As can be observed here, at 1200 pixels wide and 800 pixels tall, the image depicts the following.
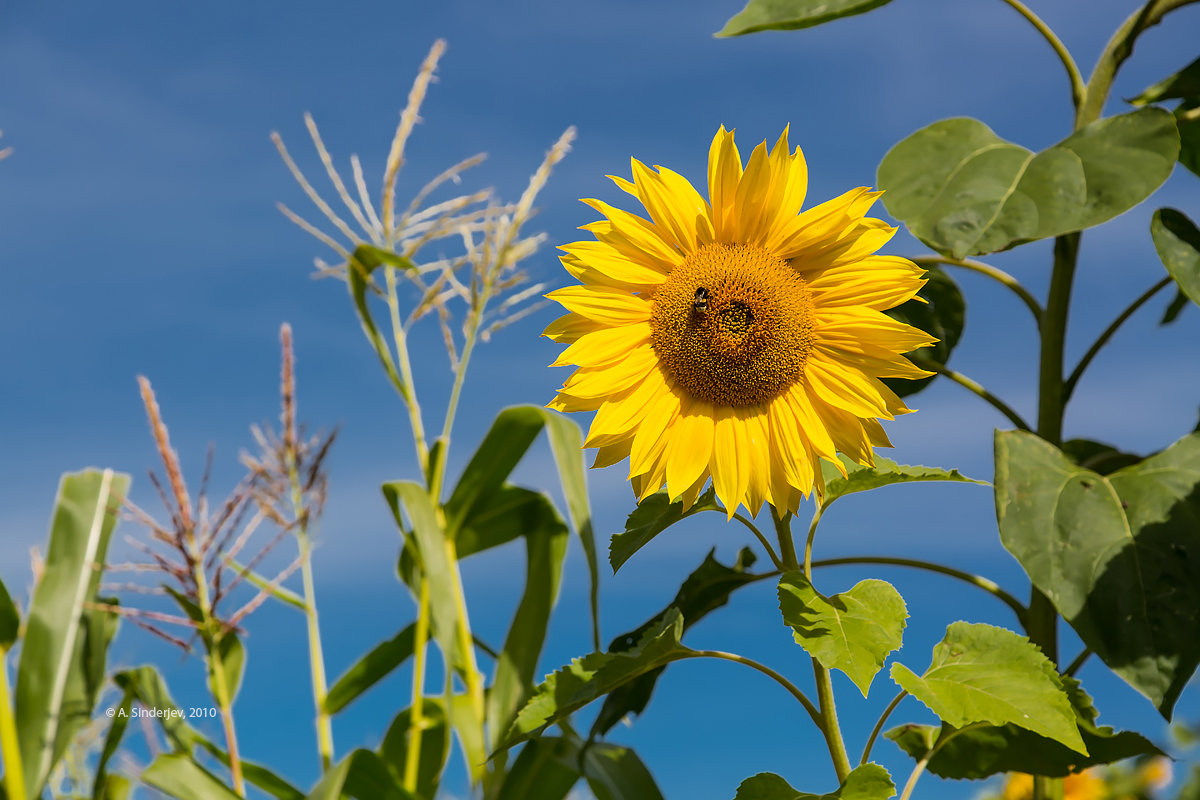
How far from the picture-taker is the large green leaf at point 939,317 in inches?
57.8

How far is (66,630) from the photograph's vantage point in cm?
187

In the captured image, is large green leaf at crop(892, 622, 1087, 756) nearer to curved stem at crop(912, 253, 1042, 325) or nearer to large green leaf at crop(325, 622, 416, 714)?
curved stem at crop(912, 253, 1042, 325)

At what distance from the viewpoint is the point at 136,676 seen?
6.67ft

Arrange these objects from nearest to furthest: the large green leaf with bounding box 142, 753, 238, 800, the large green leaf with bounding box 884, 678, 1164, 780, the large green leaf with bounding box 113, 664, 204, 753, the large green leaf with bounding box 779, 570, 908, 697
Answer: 1. the large green leaf with bounding box 779, 570, 908, 697
2. the large green leaf with bounding box 884, 678, 1164, 780
3. the large green leaf with bounding box 142, 753, 238, 800
4. the large green leaf with bounding box 113, 664, 204, 753

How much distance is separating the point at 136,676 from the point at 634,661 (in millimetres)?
1567

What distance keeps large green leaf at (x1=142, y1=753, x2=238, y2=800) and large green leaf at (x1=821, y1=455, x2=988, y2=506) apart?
1198 millimetres

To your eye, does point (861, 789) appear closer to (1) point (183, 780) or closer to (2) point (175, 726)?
(1) point (183, 780)

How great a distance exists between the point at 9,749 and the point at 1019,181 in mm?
1883

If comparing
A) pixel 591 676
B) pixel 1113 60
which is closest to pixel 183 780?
pixel 591 676

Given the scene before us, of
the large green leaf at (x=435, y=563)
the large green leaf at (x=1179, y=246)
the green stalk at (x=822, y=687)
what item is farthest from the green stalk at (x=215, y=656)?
the large green leaf at (x=1179, y=246)

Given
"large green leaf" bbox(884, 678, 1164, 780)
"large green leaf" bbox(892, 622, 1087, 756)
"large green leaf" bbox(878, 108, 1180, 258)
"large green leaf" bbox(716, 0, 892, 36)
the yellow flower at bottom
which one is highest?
"large green leaf" bbox(716, 0, 892, 36)

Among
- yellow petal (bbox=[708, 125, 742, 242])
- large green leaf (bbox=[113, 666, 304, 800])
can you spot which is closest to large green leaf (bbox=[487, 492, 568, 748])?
large green leaf (bbox=[113, 666, 304, 800])

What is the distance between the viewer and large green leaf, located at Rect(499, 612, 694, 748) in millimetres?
874

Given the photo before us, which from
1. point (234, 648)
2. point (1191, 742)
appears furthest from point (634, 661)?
point (234, 648)
